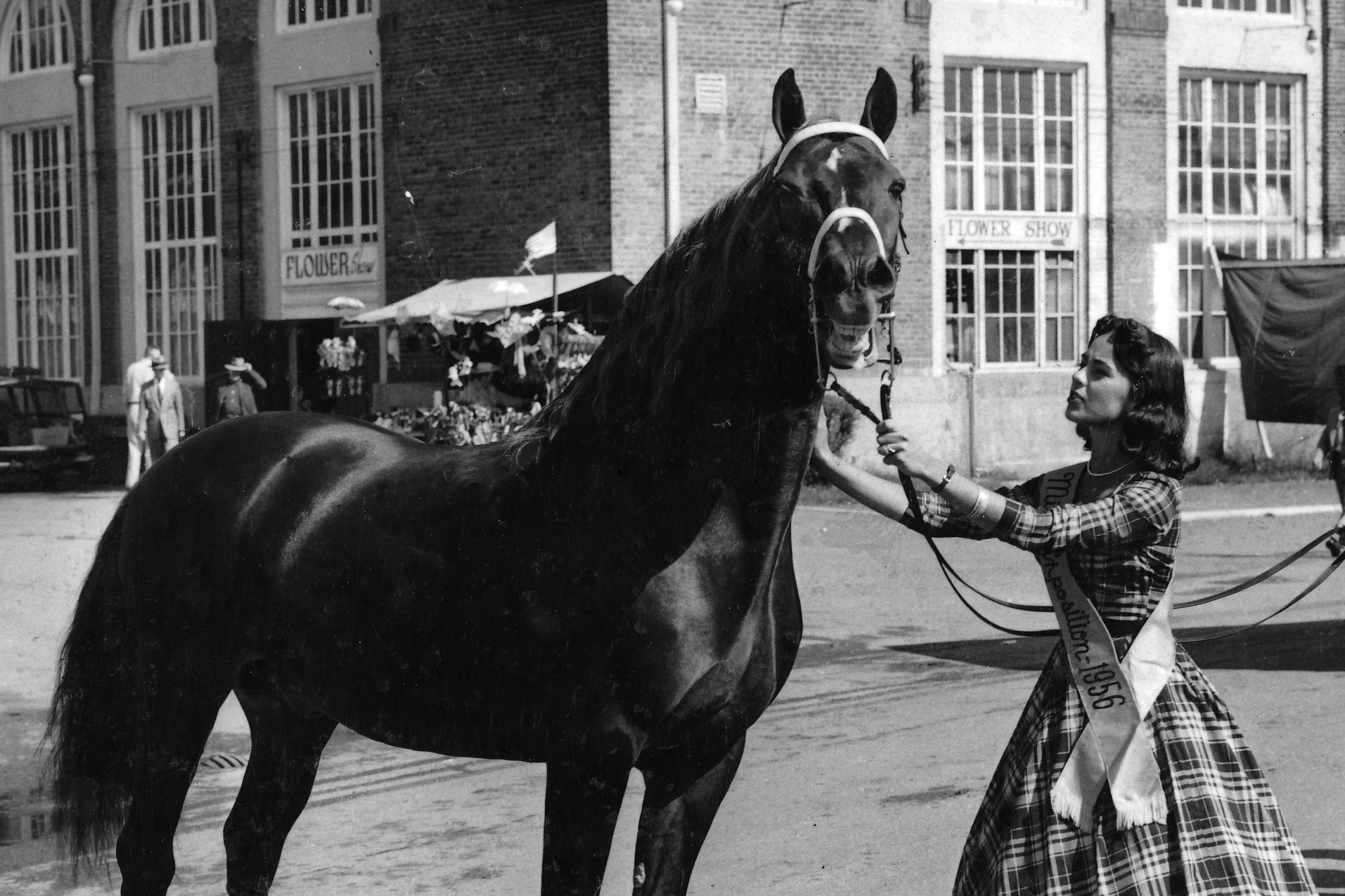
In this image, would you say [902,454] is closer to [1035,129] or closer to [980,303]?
[980,303]

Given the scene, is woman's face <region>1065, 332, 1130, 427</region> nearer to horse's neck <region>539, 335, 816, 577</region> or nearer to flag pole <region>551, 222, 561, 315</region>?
horse's neck <region>539, 335, 816, 577</region>

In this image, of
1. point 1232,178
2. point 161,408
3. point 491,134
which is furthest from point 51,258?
point 1232,178

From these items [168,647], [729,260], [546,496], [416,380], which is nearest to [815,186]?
[729,260]

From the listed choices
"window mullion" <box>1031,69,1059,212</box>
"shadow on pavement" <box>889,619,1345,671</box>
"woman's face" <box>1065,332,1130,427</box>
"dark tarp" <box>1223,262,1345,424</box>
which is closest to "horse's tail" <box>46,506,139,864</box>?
"woman's face" <box>1065,332,1130,427</box>

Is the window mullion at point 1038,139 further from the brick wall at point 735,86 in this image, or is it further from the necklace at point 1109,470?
the necklace at point 1109,470

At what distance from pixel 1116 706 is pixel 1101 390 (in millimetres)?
733

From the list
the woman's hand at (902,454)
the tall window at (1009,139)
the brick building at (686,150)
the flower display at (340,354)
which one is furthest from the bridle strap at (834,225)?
the tall window at (1009,139)

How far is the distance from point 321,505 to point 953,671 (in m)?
5.78

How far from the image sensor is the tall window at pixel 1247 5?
23906 mm

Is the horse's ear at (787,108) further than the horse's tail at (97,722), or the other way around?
the horse's tail at (97,722)

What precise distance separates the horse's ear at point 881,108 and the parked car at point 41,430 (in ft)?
66.5

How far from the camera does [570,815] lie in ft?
10.7

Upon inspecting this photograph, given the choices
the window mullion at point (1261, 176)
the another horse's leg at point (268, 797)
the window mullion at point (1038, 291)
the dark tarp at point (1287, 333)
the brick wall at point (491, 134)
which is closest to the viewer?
the another horse's leg at point (268, 797)

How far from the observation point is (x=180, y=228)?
25.5m
